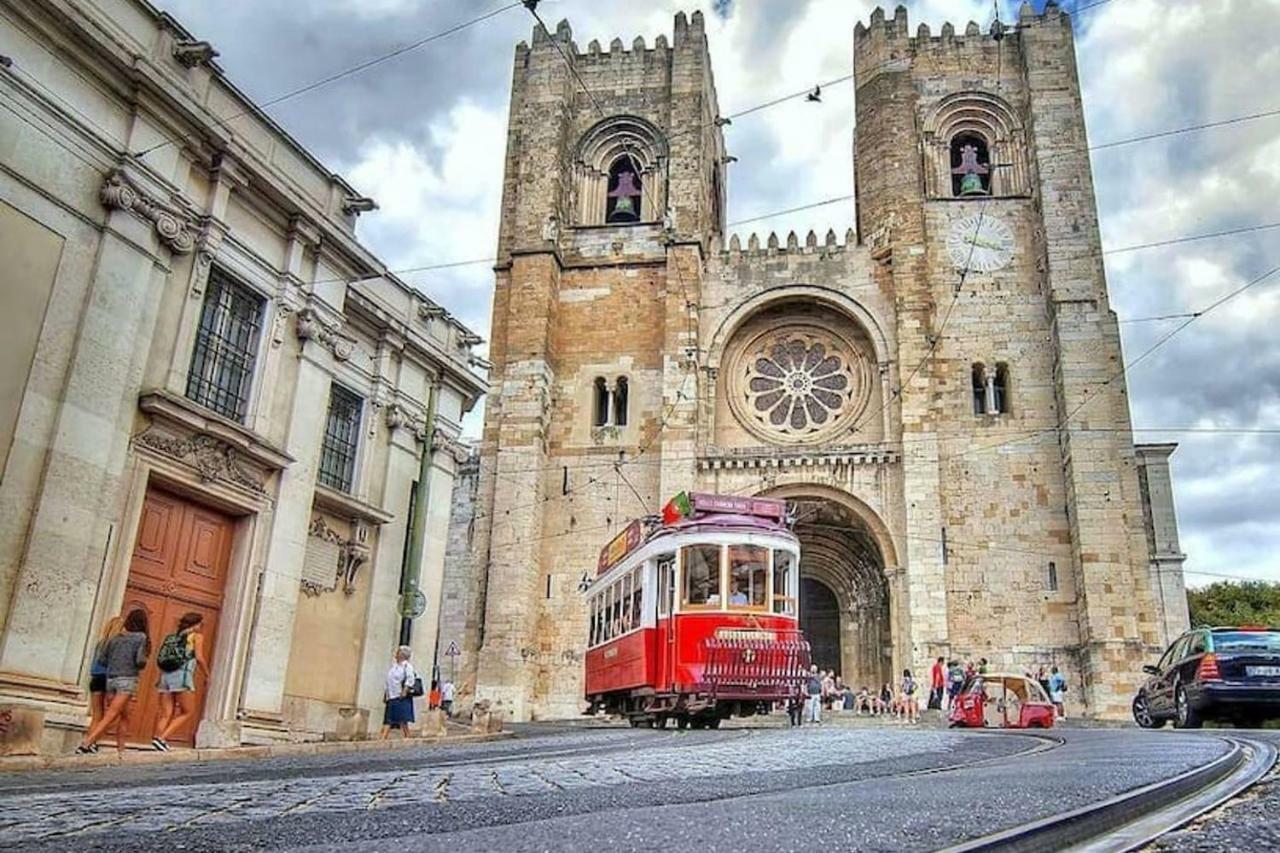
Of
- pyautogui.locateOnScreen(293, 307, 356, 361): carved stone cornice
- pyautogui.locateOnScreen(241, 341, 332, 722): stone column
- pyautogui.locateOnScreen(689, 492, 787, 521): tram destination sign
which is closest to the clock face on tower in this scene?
pyautogui.locateOnScreen(689, 492, 787, 521): tram destination sign

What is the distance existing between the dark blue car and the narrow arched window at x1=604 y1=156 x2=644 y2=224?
19.9m

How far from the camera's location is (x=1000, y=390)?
24250 millimetres

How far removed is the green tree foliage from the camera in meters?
42.3

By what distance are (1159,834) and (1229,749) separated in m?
3.76

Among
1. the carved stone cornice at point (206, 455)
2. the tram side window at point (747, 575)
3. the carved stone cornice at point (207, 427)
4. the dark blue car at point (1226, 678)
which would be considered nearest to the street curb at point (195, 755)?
the carved stone cornice at point (206, 455)

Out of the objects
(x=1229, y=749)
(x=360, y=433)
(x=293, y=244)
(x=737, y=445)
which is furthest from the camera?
(x=737, y=445)

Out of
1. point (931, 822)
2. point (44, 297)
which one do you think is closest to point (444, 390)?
point (44, 297)

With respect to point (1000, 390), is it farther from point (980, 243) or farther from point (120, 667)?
point (120, 667)

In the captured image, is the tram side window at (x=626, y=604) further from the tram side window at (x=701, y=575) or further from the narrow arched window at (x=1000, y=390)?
the narrow arched window at (x=1000, y=390)

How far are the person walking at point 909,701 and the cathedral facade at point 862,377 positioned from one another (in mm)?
1447

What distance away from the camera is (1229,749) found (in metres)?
5.52

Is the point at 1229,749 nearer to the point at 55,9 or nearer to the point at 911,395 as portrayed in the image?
the point at 55,9

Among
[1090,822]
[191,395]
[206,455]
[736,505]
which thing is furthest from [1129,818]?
Result: [736,505]

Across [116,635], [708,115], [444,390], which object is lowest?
[116,635]
